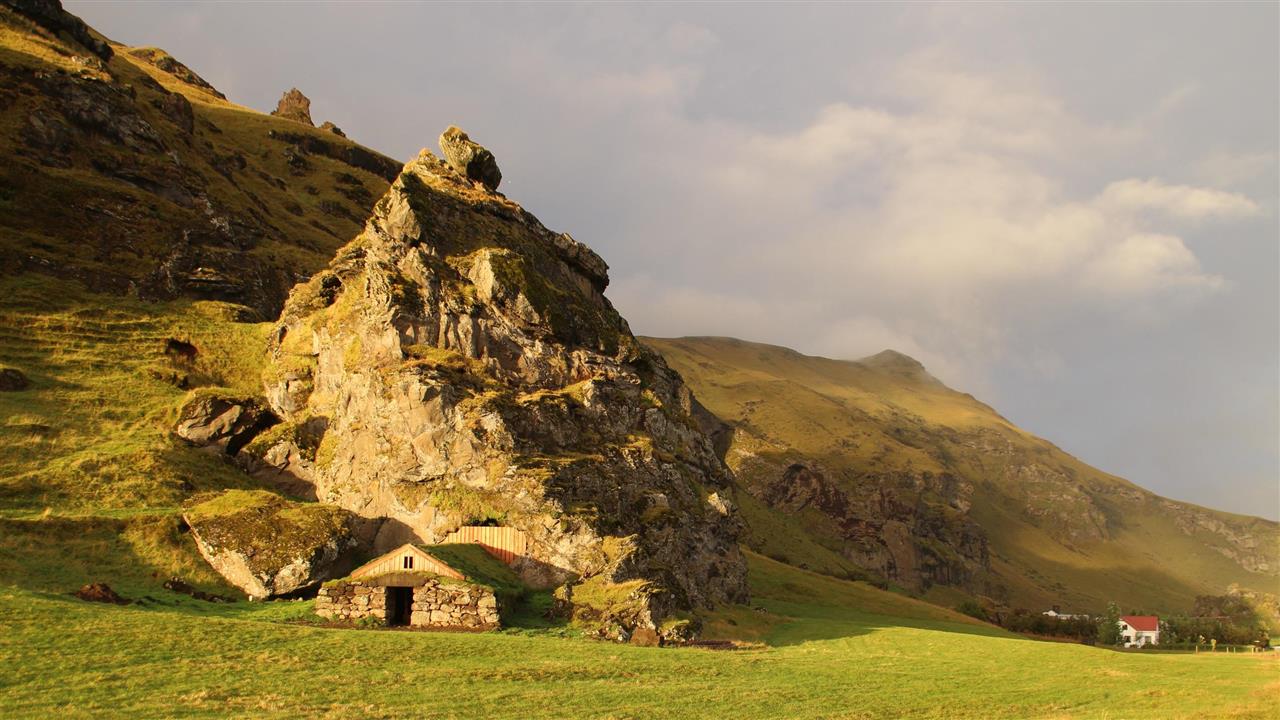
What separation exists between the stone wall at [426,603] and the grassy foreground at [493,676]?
178 centimetres

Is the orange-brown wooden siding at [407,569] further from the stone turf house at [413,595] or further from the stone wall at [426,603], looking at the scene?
the stone wall at [426,603]

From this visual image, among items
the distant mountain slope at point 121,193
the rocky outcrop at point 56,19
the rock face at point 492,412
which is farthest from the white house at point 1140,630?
the rocky outcrop at point 56,19

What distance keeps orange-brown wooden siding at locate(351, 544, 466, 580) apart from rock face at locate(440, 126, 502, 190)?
54.4 metres

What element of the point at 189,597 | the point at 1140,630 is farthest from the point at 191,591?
the point at 1140,630

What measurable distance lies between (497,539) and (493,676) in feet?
79.2

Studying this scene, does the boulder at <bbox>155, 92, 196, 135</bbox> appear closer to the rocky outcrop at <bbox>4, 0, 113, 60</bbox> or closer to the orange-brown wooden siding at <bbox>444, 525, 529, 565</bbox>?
the rocky outcrop at <bbox>4, 0, 113, 60</bbox>

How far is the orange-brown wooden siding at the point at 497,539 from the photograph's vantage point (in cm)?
5628

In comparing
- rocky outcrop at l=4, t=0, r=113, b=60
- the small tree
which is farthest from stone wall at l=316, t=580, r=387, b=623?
rocky outcrop at l=4, t=0, r=113, b=60

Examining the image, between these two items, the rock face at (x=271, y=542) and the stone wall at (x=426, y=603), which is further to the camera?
the rock face at (x=271, y=542)

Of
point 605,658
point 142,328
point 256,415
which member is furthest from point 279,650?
point 142,328

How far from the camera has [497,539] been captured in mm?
56656

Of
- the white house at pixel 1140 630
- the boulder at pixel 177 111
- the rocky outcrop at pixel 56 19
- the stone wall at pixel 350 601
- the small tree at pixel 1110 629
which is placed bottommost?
the white house at pixel 1140 630

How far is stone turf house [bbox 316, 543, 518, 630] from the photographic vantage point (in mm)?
46438

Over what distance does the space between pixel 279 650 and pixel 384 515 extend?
85.4 feet
